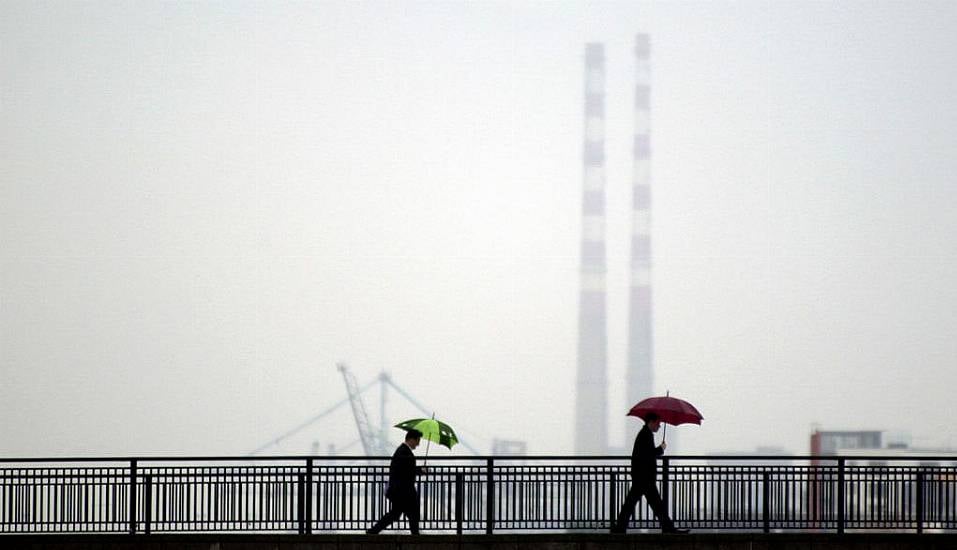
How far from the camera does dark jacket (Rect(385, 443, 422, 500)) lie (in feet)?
75.3

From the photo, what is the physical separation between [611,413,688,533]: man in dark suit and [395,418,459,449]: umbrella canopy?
2950mm

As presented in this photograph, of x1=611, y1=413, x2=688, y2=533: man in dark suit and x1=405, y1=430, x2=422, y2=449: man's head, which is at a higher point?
x1=405, y1=430, x2=422, y2=449: man's head

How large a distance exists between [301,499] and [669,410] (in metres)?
6.16

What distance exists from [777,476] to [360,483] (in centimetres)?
692

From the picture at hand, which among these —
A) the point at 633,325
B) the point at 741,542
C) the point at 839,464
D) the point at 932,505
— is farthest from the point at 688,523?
the point at 633,325

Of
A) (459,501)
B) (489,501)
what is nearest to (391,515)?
(459,501)

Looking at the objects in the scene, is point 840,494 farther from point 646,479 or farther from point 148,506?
point 148,506

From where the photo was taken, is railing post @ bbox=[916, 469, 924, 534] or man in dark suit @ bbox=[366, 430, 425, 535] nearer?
man in dark suit @ bbox=[366, 430, 425, 535]

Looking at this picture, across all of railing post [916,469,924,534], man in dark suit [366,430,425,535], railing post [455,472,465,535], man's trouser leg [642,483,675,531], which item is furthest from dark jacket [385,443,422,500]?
railing post [916,469,924,534]

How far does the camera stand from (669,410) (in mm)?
23750

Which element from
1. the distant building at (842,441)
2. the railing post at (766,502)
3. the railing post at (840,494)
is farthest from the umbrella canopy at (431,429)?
the distant building at (842,441)

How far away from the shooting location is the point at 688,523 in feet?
77.8

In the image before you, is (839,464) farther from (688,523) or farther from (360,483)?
(360,483)

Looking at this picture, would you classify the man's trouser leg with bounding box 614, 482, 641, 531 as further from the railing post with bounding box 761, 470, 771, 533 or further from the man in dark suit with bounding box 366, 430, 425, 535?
the man in dark suit with bounding box 366, 430, 425, 535
